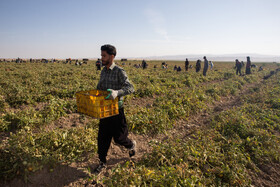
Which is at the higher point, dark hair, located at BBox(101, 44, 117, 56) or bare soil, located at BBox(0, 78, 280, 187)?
dark hair, located at BBox(101, 44, 117, 56)

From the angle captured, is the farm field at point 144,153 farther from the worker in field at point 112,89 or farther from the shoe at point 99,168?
the worker in field at point 112,89

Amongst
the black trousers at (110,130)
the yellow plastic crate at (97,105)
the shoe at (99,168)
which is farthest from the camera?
the shoe at (99,168)

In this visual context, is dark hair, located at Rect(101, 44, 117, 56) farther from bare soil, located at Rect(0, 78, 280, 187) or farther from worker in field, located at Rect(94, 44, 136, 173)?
bare soil, located at Rect(0, 78, 280, 187)

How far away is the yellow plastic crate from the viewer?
9.48 ft

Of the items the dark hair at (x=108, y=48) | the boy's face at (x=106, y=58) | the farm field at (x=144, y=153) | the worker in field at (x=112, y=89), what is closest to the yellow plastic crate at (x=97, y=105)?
the worker in field at (x=112, y=89)

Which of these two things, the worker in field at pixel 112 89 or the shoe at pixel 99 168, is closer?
the worker in field at pixel 112 89

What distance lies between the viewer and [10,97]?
7242mm

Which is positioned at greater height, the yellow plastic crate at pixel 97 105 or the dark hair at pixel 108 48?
the dark hair at pixel 108 48

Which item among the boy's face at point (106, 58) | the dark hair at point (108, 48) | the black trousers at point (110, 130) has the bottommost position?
the black trousers at point (110, 130)

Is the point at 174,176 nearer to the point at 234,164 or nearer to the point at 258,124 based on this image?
the point at 234,164

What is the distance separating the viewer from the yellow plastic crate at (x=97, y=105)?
2890 millimetres

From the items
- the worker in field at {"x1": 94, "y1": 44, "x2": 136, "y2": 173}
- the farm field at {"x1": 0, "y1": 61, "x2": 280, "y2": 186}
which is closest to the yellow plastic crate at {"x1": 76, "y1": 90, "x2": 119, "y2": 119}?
the worker in field at {"x1": 94, "y1": 44, "x2": 136, "y2": 173}

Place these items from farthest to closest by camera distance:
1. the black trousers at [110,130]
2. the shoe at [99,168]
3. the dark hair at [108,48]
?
the shoe at [99,168], the black trousers at [110,130], the dark hair at [108,48]

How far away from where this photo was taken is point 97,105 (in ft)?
9.42
